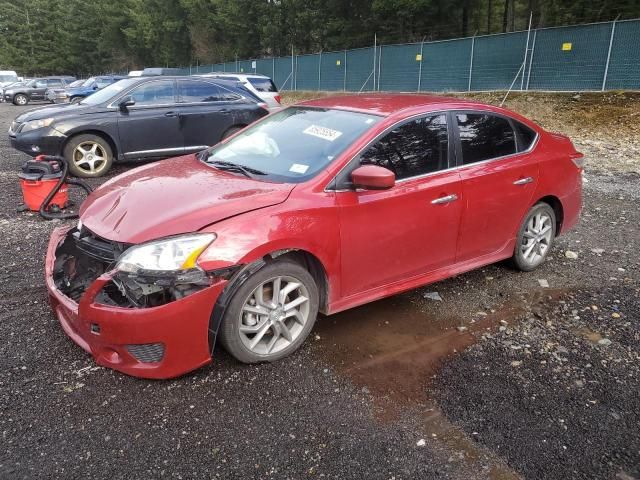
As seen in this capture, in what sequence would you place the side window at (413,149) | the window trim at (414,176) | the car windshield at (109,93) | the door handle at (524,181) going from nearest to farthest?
the window trim at (414,176) < the side window at (413,149) < the door handle at (524,181) < the car windshield at (109,93)

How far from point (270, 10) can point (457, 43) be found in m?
29.6

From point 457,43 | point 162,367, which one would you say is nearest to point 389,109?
point 162,367

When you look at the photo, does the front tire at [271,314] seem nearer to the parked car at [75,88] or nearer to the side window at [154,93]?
the side window at [154,93]

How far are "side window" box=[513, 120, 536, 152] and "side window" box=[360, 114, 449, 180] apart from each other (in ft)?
3.12

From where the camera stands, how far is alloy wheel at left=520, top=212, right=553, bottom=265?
461cm

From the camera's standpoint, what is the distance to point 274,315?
10.2 feet

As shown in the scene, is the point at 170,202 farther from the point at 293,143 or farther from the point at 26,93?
the point at 26,93

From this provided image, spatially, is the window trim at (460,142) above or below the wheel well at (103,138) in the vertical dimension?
above

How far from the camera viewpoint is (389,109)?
3.73 meters

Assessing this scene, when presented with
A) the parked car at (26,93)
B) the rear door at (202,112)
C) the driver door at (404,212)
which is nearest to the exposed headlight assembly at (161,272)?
the driver door at (404,212)

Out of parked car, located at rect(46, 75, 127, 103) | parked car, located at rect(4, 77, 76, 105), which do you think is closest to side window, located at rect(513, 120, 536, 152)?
parked car, located at rect(46, 75, 127, 103)

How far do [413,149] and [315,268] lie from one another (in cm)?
118

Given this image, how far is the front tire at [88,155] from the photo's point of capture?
26.8 feet

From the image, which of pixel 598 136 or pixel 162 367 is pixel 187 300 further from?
pixel 598 136
